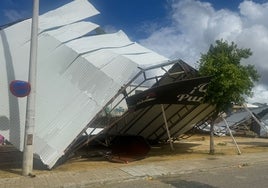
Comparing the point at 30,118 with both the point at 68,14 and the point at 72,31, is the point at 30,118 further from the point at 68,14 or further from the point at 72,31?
the point at 68,14

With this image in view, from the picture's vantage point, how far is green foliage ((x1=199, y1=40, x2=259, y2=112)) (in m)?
16.5

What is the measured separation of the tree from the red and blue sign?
8402 mm

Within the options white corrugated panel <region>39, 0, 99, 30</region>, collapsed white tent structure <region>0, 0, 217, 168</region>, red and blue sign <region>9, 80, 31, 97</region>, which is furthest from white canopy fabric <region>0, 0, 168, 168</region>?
red and blue sign <region>9, 80, 31, 97</region>

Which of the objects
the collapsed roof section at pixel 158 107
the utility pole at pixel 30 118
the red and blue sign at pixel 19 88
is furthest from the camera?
the collapsed roof section at pixel 158 107

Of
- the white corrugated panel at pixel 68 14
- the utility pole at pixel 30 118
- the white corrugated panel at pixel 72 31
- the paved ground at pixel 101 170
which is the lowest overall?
the paved ground at pixel 101 170

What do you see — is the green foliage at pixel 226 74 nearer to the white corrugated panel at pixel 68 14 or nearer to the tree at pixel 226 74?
the tree at pixel 226 74

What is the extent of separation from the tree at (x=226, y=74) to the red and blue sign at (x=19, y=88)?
840cm

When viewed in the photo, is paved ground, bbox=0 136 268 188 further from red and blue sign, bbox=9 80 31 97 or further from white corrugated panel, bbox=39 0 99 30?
white corrugated panel, bbox=39 0 99 30

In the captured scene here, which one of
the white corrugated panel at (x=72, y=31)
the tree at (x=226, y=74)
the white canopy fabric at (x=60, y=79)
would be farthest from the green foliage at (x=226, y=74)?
the white corrugated panel at (x=72, y=31)

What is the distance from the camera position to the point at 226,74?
54.3 ft

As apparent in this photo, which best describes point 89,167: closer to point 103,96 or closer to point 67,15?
point 103,96

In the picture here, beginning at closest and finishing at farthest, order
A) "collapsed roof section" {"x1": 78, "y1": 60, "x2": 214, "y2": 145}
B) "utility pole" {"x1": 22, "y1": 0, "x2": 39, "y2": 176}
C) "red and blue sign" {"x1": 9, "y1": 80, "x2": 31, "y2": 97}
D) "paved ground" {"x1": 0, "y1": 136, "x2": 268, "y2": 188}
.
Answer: "paved ground" {"x1": 0, "y1": 136, "x2": 268, "y2": 188} → "red and blue sign" {"x1": 9, "y1": 80, "x2": 31, "y2": 97} → "utility pole" {"x1": 22, "y1": 0, "x2": 39, "y2": 176} → "collapsed roof section" {"x1": 78, "y1": 60, "x2": 214, "y2": 145}

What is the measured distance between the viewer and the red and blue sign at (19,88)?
36.9ft

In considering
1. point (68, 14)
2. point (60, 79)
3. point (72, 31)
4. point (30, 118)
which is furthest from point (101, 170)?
point (68, 14)
